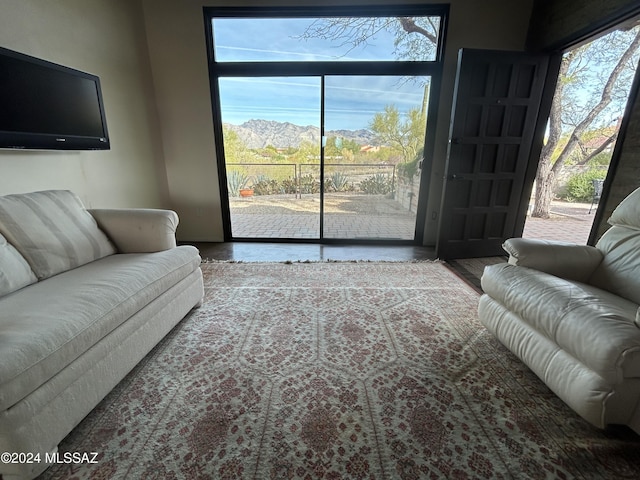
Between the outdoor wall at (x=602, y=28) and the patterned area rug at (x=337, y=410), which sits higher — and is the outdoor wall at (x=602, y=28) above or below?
A: above

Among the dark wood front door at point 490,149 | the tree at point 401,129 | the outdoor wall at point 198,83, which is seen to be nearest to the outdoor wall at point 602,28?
the dark wood front door at point 490,149

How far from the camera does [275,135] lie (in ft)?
12.0

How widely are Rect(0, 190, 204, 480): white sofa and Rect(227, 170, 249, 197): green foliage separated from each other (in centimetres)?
184

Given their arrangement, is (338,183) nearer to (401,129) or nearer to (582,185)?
(401,129)

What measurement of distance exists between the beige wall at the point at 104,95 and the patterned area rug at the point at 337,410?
153cm

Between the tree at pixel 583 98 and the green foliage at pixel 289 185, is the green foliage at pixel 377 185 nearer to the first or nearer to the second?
the green foliage at pixel 289 185

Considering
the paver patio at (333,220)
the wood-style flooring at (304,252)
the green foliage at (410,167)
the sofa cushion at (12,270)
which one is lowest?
the wood-style flooring at (304,252)

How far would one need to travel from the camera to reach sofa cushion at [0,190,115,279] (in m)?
1.48

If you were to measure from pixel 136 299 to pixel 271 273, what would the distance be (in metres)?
1.37

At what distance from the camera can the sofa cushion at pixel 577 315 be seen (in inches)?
40.2

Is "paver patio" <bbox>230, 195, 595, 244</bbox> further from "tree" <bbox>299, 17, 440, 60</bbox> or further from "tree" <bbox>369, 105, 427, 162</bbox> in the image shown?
"tree" <bbox>299, 17, 440, 60</bbox>

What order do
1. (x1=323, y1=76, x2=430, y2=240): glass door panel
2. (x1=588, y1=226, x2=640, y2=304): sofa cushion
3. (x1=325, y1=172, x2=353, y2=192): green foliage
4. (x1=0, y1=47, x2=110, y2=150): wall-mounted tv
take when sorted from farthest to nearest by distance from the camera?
(x1=325, y1=172, x2=353, y2=192): green foliage
(x1=323, y1=76, x2=430, y2=240): glass door panel
(x1=0, y1=47, x2=110, y2=150): wall-mounted tv
(x1=588, y1=226, x2=640, y2=304): sofa cushion

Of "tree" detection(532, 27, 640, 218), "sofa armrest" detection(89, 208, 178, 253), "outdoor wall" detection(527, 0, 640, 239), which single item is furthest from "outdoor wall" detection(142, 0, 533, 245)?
"sofa armrest" detection(89, 208, 178, 253)

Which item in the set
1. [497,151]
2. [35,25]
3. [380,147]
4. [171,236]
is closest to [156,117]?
[35,25]
